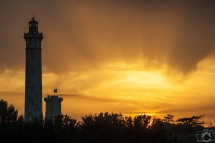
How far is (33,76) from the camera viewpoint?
9950cm

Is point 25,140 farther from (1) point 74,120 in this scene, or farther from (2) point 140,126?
(2) point 140,126

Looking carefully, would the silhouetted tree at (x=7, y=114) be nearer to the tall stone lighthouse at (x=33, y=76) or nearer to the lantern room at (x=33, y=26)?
the tall stone lighthouse at (x=33, y=76)

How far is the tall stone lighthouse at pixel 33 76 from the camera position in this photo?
98600 mm

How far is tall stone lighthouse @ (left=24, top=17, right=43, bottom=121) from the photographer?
98.6m

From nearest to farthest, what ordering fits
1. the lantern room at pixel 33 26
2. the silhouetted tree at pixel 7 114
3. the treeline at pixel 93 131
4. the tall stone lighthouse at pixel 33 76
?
the treeline at pixel 93 131, the silhouetted tree at pixel 7 114, the tall stone lighthouse at pixel 33 76, the lantern room at pixel 33 26

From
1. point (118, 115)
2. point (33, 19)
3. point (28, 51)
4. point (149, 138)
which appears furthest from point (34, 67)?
point (149, 138)

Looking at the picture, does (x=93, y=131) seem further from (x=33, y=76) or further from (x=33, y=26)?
(x=33, y=26)

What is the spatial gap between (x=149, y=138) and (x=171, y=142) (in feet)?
9.07

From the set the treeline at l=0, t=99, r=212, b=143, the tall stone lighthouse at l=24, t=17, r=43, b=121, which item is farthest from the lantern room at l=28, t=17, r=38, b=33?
the treeline at l=0, t=99, r=212, b=143

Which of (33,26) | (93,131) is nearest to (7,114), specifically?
(93,131)

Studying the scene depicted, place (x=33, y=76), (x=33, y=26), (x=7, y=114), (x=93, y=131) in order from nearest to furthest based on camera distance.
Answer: (x=93, y=131) < (x=7, y=114) < (x=33, y=76) < (x=33, y=26)

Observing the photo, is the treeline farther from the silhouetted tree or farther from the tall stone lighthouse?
the tall stone lighthouse

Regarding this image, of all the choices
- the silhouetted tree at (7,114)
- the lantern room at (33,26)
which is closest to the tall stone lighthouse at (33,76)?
the lantern room at (33,26)

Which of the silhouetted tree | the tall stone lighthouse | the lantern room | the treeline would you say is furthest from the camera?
the lantern room
